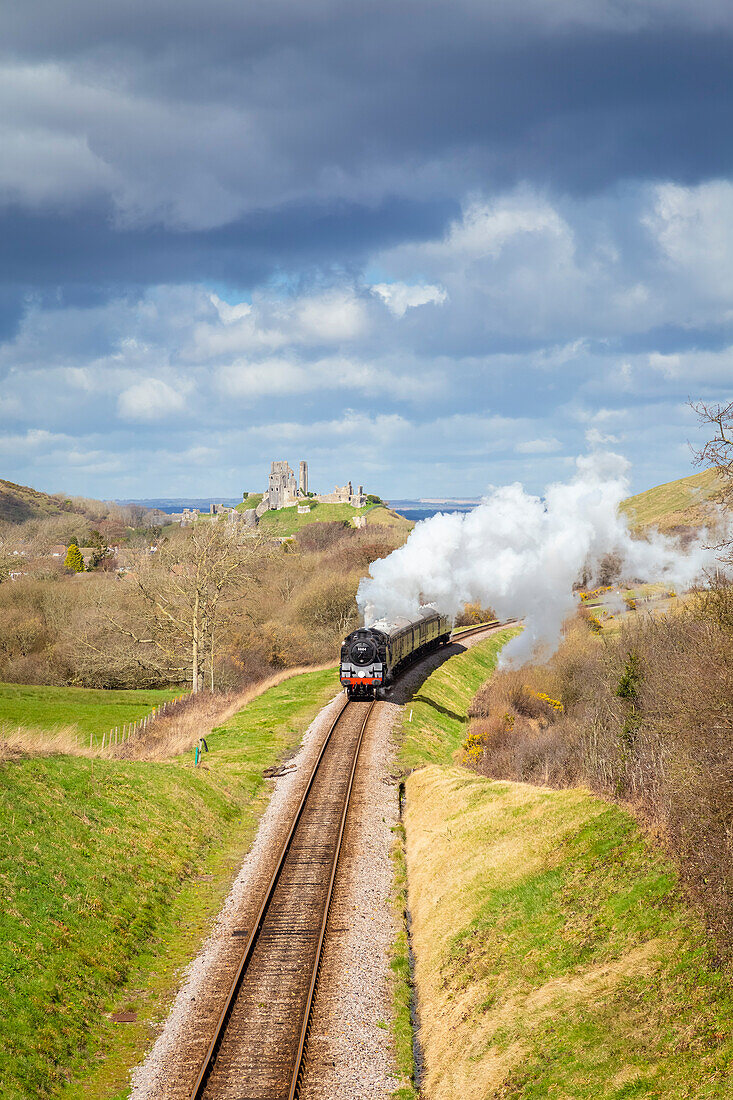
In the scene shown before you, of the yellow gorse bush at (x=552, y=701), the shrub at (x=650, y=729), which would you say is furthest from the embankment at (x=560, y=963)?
the yellow gorse bush at (x=552, y=701)

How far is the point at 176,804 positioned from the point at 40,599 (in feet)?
170

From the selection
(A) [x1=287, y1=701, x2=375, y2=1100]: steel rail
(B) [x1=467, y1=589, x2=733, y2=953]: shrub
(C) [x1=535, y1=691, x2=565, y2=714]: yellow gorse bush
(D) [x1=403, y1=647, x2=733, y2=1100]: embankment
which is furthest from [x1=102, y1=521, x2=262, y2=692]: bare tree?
(D) [x1=403, y1=647, x2=733, y2=1100]: embankment

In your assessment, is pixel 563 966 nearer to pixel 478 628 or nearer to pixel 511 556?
pixel 511 556

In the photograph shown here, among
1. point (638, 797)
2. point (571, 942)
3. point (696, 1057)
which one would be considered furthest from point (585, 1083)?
point (638, 797)

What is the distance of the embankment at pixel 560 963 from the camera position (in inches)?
416

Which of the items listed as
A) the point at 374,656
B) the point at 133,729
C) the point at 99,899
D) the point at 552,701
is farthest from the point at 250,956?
the point at 552,701

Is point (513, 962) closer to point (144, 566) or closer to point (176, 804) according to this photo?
point (176, 804)

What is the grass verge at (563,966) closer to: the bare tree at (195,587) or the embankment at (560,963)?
the embankment at (560,963)

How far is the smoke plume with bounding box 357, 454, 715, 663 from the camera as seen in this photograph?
48.4 m

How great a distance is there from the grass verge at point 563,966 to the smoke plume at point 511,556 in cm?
2676

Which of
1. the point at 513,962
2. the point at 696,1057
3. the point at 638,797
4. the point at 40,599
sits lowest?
the point at 513,962

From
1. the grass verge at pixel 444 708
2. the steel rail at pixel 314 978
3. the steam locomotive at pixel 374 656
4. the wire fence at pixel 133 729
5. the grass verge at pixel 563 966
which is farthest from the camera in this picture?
the steam locomotive at pixel 374 656

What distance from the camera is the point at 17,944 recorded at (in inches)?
582

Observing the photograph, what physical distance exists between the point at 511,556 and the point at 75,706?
33277 millimetres
